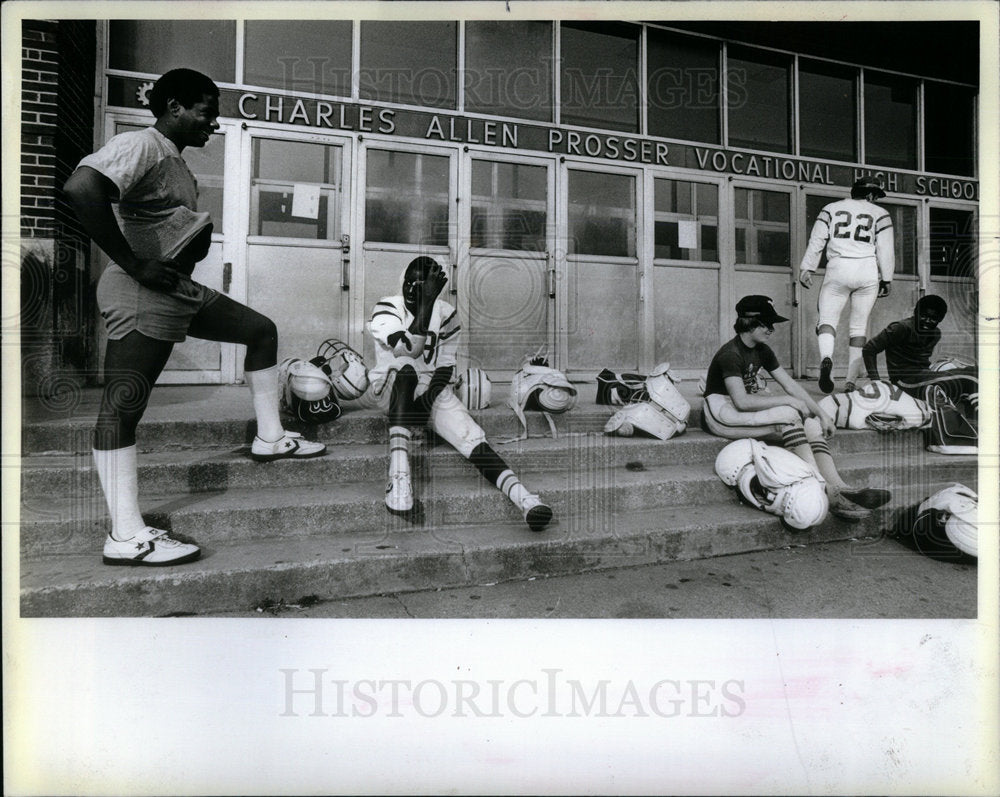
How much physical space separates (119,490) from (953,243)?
15.7 ft

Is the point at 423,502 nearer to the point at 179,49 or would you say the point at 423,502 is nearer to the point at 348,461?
the point at 348,461

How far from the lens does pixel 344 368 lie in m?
3.96

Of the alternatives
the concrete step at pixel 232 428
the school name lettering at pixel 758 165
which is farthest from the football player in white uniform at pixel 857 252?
the concrete step at pixel 232 428

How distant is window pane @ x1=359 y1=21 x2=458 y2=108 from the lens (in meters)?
3.83

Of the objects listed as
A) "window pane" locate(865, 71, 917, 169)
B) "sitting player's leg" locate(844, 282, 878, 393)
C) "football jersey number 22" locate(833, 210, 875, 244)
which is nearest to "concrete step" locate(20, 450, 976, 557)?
"sitting player's leg" locate(844, 282, 878, 393)

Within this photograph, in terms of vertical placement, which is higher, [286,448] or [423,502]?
[286,448]

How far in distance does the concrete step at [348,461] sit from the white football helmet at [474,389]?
0.38m

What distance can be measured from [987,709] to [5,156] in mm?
5053

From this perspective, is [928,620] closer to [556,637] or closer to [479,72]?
[556,637]

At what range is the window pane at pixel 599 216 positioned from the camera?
548 cm

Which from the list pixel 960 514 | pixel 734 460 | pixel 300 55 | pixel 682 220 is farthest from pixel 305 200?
pixel 960 514

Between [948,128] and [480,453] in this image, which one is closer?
[480,453]

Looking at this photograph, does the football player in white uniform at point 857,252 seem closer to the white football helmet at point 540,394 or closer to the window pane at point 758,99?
the window pane at point 758,99

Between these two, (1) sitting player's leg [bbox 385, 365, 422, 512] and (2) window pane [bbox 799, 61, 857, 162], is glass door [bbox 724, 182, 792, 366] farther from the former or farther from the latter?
(1) sitting player's leg [bbox 385, 365, 422, 512]
